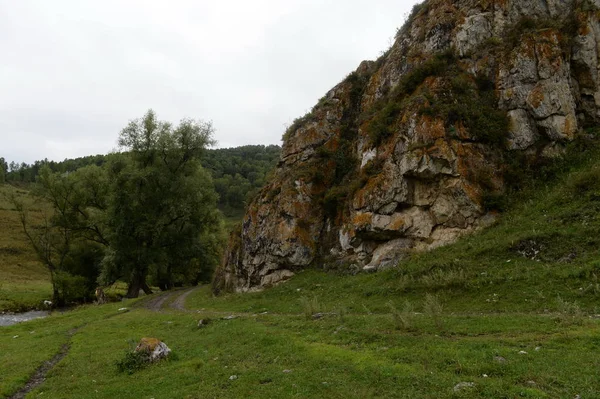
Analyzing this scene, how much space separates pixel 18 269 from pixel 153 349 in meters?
78.7

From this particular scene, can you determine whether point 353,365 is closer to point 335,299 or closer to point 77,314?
point 335,299

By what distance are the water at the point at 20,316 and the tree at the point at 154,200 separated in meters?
8.44

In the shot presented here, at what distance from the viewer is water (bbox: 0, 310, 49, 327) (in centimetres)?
4112

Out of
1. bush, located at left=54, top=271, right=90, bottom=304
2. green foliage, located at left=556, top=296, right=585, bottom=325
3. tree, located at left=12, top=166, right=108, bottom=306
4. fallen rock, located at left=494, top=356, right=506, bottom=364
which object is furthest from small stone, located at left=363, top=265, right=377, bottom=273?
bush, located at left=54, top=271, right=90, bottom=304

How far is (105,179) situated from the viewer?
54.5 m

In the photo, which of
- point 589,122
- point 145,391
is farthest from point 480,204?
point 145,391

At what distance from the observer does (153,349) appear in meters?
16.5

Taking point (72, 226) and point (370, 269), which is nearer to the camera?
point (370, 269)

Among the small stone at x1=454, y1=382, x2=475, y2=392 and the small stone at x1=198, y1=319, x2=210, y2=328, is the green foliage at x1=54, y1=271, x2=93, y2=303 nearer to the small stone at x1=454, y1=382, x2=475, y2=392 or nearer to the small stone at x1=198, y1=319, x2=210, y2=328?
the small stone at x1=198, y1=319, x2=210, y2=328

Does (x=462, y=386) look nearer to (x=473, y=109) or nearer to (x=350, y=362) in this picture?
(x=350, y=362)

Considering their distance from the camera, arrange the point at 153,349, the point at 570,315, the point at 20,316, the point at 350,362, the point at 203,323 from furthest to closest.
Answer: the point at 20,316
the point at 203,323
the point at 153,349
the point at 570,315
the point at 350,362

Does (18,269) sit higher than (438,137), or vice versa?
(438,137)

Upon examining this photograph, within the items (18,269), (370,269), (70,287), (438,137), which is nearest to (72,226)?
(70,287)

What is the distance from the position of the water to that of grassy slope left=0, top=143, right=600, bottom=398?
629 inches
